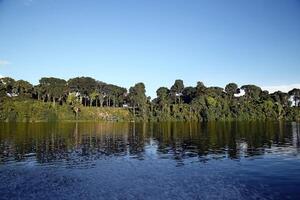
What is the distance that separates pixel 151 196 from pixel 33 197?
41.7 feet

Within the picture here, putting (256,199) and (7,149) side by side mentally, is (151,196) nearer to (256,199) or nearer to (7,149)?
(256,199)

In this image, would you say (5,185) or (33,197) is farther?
(5,185)

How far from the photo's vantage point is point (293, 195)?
120ft

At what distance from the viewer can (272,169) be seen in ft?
168

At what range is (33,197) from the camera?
3588 centimetres

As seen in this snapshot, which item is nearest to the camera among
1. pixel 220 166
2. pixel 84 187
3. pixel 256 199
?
pixel 256 199

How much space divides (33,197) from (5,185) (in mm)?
7069

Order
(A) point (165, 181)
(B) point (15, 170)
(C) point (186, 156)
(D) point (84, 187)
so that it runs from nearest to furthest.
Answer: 1. (D) point (84, 187)
2. (A) point (165, 181)
3. (B) point (15, 170)
4. (C) point (186, 156)

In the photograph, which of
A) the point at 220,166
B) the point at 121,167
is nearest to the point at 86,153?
the point at 121,167

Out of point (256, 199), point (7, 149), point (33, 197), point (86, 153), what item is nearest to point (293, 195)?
point (256, 199)

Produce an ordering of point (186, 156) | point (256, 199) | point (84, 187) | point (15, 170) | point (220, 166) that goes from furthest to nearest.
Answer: point (186, 156) < point (220, 166) < point (15, 170) < point (84, 187) < point (256, 199)

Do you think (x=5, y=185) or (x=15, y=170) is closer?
(x=5, y=185)

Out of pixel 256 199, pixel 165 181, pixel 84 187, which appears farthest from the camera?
pixel 165 181

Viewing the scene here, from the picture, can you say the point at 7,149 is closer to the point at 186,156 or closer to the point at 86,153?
the point at 86,153
